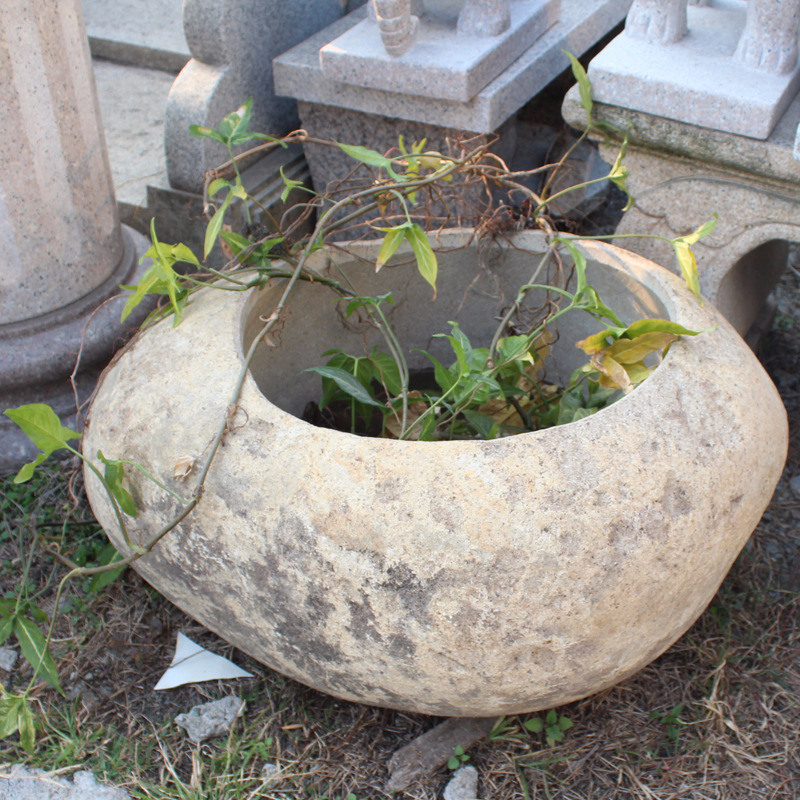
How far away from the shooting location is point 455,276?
198 cm

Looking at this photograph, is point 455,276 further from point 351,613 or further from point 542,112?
point 542,112

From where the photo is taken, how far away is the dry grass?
1.56m

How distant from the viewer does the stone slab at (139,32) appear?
130 inches

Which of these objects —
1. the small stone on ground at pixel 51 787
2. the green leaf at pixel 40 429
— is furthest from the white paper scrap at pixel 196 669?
the green leaf at pixel 40 429

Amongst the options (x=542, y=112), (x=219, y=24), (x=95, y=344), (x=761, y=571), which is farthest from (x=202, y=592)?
(x=542, y=112)

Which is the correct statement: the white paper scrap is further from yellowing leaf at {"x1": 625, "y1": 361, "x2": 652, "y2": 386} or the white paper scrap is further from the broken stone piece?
yellowing leaf at {"x1": 625, "y1": 361, "x2": 652, "y2": 386}

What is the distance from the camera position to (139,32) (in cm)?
340

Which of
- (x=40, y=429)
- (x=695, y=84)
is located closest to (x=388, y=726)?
(x=40, y=429)

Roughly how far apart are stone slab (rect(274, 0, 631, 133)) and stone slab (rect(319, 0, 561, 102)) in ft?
0.14

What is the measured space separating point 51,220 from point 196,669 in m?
1.05

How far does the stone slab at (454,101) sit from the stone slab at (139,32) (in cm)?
100

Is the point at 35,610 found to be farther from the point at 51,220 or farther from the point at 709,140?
the point at 709,140

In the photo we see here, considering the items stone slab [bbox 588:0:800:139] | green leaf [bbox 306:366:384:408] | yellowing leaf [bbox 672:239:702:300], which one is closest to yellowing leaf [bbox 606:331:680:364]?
yellowing leaf [bbox 672:239:702:300]

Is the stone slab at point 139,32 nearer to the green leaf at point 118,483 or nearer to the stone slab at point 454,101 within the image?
the stone slab at point 454,101
